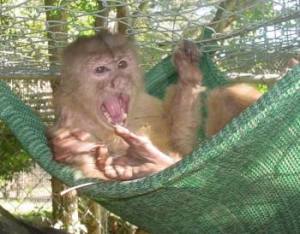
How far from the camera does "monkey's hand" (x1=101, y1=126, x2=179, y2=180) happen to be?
2.12 meters

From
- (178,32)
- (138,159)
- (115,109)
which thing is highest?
(178,32)

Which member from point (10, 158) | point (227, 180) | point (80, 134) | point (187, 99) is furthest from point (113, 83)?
point (10, 158)

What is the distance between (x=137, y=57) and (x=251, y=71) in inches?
36.1

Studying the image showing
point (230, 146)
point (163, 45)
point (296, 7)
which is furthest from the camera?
point (163, 45)

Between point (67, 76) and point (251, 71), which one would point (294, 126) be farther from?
point (251, 71)

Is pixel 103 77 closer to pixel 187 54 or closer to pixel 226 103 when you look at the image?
pixel 187 54

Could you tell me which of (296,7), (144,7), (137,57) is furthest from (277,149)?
(144,7)

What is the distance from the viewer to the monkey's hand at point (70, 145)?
2387mm

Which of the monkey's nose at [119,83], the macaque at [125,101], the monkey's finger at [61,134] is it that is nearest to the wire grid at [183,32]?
the macaque at [125,101]

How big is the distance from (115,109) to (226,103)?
0.49 m

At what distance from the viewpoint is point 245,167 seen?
1890 millimetres

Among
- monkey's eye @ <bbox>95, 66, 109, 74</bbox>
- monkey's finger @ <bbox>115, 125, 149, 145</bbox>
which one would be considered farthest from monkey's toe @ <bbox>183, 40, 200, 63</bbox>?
monkey's finger @ <bbox>115, 125, 149, 145</bbox>

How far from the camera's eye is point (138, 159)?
219 centimetres

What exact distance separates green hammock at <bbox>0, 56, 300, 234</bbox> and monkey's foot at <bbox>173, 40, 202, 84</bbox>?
79cm
